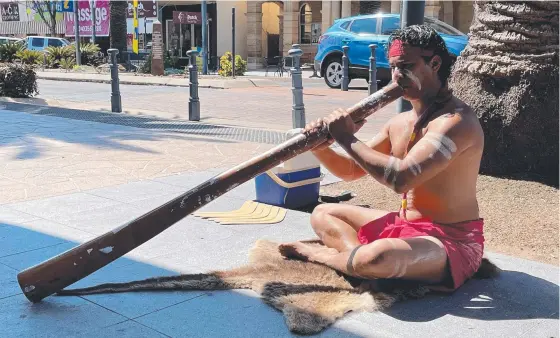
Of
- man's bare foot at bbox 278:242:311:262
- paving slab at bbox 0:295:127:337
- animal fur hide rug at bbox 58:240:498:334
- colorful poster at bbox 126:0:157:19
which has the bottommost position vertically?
paving slab at bbox 0:295:127:337

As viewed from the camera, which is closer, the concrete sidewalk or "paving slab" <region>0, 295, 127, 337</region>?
"paving slab" <region>0, 295, 127, 337</region>

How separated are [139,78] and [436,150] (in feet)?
57.7

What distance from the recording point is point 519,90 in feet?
16.4

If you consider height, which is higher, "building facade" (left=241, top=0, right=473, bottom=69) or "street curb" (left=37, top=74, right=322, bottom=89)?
"building facade" (left=241, top=0, right=473, bottom=69)

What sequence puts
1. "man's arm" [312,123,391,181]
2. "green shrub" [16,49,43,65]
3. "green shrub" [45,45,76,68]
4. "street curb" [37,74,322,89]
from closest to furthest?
1. "man's arm" [312,123,391,181]
2. "street curb" [37,74,322,89]
3. "green shrub" [16,49,43,65]
4. "green shrub" [45,45,76,68]

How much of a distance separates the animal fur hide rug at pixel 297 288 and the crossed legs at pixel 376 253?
86 millimetres

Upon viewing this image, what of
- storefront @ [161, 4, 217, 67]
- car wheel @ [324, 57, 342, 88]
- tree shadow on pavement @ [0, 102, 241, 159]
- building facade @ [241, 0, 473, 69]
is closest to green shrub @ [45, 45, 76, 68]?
storefront @ [161, 4, 217, 67]

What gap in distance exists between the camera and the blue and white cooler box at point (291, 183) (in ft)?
15.3

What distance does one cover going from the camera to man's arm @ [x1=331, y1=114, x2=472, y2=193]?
260 centimetres

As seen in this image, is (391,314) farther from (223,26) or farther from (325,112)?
(223,26)

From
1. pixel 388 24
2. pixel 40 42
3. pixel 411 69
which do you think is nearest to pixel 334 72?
pixel 388 24

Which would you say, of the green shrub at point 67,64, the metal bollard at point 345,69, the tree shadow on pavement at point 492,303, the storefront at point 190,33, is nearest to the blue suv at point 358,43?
the metal bollard at point 345,69

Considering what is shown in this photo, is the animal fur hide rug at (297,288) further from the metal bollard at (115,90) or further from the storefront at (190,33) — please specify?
the storefront at (190,33)

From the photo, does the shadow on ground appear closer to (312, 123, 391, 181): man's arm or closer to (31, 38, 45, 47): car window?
(312, 123, 391, 181): man's arm
